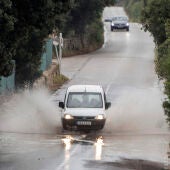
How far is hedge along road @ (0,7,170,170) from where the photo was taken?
793 inches

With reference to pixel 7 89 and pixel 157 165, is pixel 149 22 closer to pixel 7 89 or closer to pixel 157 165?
pixel 7 89

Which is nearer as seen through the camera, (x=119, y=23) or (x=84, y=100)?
(x=84, y=100)

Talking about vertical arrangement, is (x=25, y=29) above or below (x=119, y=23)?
above

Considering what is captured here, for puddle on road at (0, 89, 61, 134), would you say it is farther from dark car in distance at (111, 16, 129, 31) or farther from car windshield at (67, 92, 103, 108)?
dark car in distance at (111, 16, 129, 31)

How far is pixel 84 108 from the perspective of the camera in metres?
27.7

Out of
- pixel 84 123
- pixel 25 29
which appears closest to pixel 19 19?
pixel 25 29

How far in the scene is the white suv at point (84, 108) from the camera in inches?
1056

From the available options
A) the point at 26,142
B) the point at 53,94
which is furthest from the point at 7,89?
the point at 26,142

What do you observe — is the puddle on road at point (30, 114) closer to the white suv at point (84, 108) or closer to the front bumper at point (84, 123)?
the front bumper at point (84, 123)

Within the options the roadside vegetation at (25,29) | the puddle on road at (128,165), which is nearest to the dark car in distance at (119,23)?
the roadside vegetation at (25,29)

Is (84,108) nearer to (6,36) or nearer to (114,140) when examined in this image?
(114,140)

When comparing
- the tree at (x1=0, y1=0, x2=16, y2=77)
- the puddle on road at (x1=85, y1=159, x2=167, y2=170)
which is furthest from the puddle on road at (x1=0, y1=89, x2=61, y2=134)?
the puddle on road at (x1=85, y1=159, x2=167, y2=170)

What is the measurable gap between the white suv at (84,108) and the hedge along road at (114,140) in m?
0.42

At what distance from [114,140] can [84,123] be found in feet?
6.47
